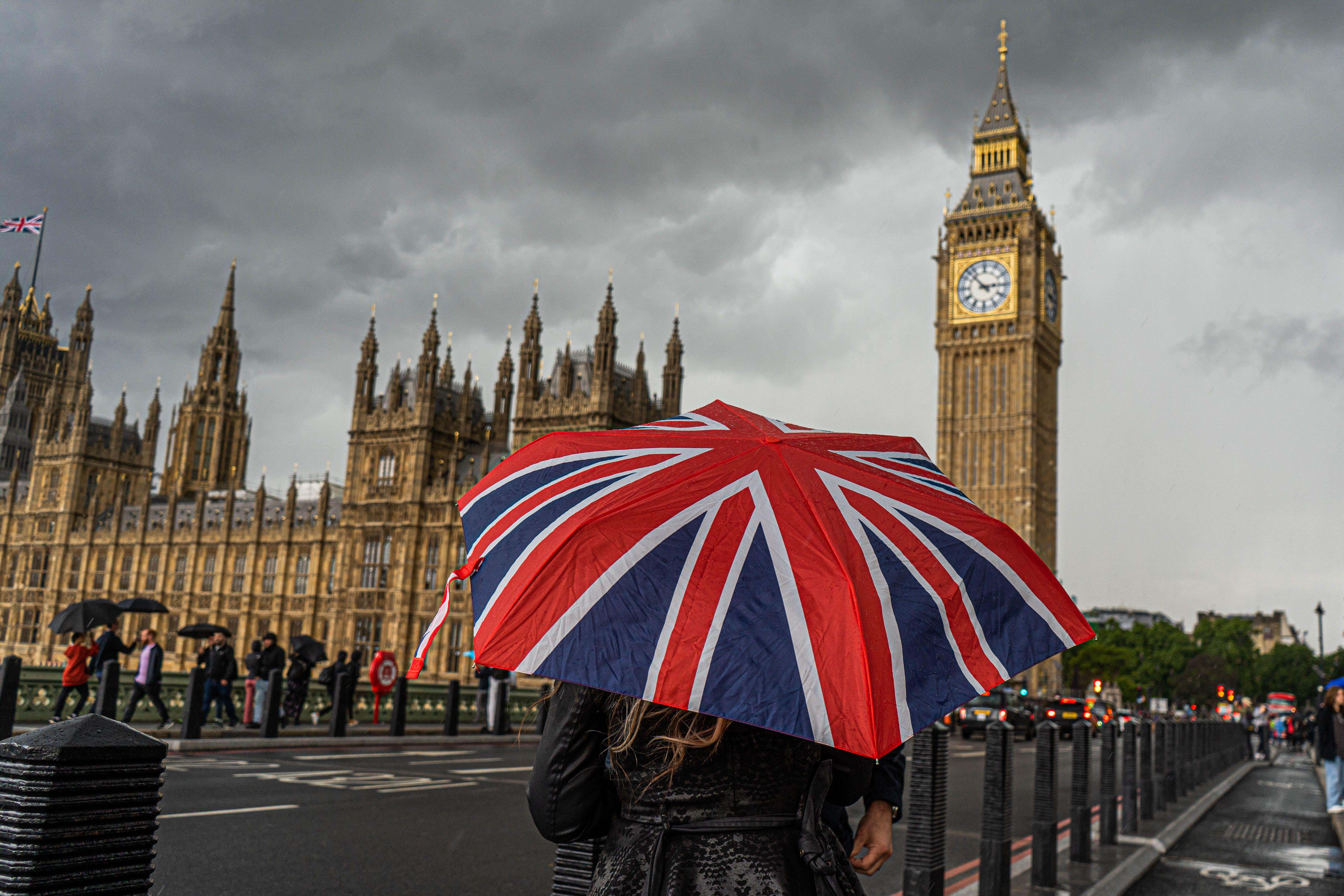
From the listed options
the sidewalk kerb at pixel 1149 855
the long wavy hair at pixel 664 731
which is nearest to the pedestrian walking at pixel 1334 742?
the sidewalk kerb at pixel 1149 855

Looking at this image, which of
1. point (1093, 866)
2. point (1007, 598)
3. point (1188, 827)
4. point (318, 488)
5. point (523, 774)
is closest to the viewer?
point (1007, 598)

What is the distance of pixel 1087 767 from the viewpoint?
7.98m

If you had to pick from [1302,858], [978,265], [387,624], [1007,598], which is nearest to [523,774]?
[1302,858]

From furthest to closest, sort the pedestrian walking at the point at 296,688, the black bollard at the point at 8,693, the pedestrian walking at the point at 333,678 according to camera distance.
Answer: the pedestrian walking at the point at 333,678, the pedestrian walking at the point at 296,688, the black bollard at the point at 8,693

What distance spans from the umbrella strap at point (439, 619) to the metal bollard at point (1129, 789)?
920 centimetres

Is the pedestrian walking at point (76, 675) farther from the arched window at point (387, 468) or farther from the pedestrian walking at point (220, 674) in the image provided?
the arched window at point (387, 468)

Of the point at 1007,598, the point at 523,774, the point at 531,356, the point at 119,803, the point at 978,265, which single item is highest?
the point at 978,265

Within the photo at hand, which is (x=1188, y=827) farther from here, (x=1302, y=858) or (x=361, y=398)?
(x=361, y=398)

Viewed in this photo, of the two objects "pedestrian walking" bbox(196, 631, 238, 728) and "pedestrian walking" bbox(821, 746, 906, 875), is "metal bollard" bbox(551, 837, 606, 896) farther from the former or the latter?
"pedestrian walking" bbox(196, 631, 238, 728)

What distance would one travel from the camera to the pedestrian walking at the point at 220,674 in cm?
1697

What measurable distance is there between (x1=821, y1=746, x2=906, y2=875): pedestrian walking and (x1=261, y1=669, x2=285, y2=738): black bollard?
49.8 feet

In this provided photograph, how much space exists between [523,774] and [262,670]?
6.43 metres

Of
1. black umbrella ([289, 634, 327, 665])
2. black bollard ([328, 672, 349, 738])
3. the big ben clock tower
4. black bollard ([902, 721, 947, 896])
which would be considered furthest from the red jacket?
the big ben clock tower

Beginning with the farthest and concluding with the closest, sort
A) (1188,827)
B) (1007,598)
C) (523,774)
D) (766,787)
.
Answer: (523,774) → (1188,827) → (1007,598) → (766,787)
